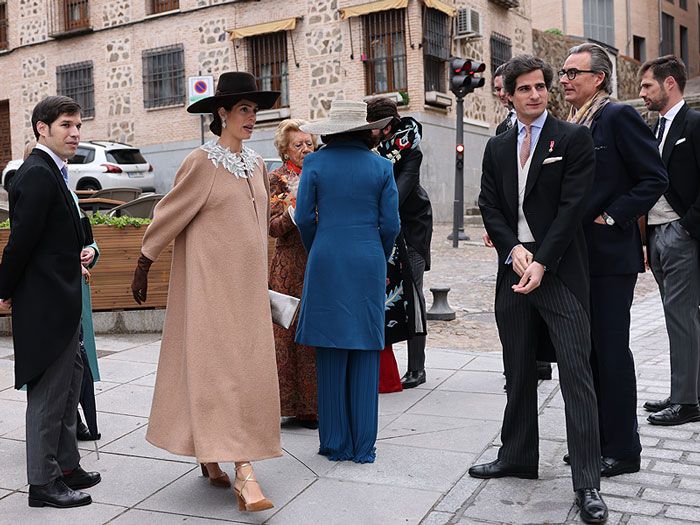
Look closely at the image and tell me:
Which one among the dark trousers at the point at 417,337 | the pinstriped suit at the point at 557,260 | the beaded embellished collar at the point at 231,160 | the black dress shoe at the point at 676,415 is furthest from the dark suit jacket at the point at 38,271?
the black dress shoe at the point at 676,415

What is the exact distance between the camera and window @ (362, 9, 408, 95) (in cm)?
2100

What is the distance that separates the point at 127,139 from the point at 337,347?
2194 centimetres

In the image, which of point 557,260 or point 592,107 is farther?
point 592,107

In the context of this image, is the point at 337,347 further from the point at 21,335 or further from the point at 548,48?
the point at 548,48

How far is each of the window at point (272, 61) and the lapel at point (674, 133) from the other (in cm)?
1795

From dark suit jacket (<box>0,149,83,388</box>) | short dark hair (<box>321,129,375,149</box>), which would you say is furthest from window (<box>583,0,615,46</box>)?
dark suit jacket (<box>0,149,83,388</box>)

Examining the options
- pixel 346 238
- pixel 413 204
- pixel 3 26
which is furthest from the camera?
pixel 3 26

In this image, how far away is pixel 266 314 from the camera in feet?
13.5

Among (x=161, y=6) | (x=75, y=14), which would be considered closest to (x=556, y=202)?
(x=161, y=6)

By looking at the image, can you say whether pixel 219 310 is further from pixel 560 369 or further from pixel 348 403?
pixel 560 369

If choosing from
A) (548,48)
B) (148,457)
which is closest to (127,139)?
(548,48)

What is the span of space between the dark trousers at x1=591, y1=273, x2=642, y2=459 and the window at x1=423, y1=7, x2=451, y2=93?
17.4 meters

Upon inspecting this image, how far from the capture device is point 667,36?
38.4 meters

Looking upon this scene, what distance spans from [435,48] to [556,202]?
59.3 ft
